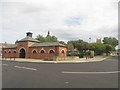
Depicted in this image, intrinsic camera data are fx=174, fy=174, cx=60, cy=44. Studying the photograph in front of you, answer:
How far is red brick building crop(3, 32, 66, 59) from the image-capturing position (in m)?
45.0

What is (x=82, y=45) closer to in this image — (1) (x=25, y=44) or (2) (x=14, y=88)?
(1) (x=25, y=44)

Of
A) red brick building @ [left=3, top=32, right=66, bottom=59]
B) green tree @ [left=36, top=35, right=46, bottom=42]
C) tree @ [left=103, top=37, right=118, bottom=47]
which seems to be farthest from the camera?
tree @ [left=103, top=37, right=118, bottom=47]

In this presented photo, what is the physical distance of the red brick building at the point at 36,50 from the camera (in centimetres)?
4499

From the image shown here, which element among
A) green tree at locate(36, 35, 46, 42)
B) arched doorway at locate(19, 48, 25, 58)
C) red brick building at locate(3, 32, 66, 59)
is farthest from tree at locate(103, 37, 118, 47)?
arched doorway at locate(19, 48, 25, 58)

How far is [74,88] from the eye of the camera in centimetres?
849

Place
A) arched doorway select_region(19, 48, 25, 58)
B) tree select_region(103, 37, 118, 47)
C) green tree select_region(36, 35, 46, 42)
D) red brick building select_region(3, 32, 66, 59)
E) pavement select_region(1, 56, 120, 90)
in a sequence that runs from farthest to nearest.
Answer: tree select_region(103, 37, 118, 47), green tree select_region(36, 35, 46, 42), arched doorway select_region(19, 48, 25, 58), red brick building select_region(3, 32, 66, 59), pavement select_region(1, 56, 120, 90)

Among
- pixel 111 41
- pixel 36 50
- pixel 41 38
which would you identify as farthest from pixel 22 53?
pixel 111 41

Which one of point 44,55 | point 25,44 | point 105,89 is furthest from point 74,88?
point 25,44

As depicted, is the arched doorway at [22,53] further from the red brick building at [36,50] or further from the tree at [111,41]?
the tree at [111,41]

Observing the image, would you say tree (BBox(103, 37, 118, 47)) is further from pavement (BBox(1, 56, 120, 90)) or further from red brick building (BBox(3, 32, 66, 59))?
pavement (BBox(1, 56, 120, 90))

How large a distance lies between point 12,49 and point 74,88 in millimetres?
46839

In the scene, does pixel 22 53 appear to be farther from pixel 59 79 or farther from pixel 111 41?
pixel 111 41

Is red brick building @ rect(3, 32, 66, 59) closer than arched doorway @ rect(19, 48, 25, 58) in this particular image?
Yes

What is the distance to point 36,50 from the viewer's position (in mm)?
47906
